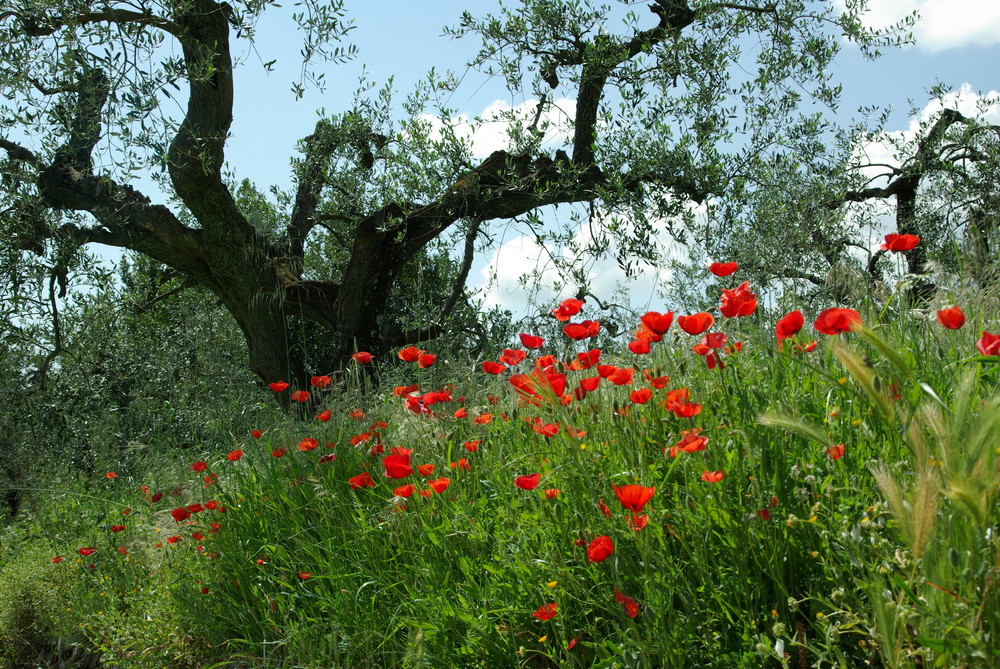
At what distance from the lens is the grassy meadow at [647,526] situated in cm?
179

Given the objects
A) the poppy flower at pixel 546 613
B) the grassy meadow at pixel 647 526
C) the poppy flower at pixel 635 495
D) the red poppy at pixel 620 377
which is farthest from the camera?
the red poppy at pixel 620 377

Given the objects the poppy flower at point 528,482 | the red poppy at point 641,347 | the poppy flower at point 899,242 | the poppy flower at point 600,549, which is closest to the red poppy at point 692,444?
the poppy flower at point 600,549

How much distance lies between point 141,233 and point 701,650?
7904 mm

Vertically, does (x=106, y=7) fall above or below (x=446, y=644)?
above

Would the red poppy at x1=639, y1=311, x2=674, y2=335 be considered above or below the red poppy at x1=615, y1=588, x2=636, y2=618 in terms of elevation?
above

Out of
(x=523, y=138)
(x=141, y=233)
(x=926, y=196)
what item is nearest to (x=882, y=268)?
(x=926, y=196)

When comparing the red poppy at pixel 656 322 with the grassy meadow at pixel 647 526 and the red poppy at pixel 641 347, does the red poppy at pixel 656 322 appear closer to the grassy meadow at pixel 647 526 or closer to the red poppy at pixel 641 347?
the grassy meadow at pixel 647 526

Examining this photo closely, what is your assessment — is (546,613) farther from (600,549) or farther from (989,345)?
(989,345)

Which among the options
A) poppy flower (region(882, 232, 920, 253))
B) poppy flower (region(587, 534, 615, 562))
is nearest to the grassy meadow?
poppy flower (region(587, 534, 615, 562))

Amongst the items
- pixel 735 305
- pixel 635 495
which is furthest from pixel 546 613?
pixel 735 305

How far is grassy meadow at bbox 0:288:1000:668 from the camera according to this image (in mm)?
1794

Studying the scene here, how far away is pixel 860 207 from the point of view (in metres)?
9.38

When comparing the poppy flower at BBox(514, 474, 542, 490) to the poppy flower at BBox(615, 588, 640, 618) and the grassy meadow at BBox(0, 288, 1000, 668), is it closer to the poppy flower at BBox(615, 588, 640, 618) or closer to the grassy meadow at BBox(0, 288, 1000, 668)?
the grassy meadow at BBox(0, 288, 1000, 668)

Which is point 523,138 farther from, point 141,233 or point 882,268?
point 882,268
